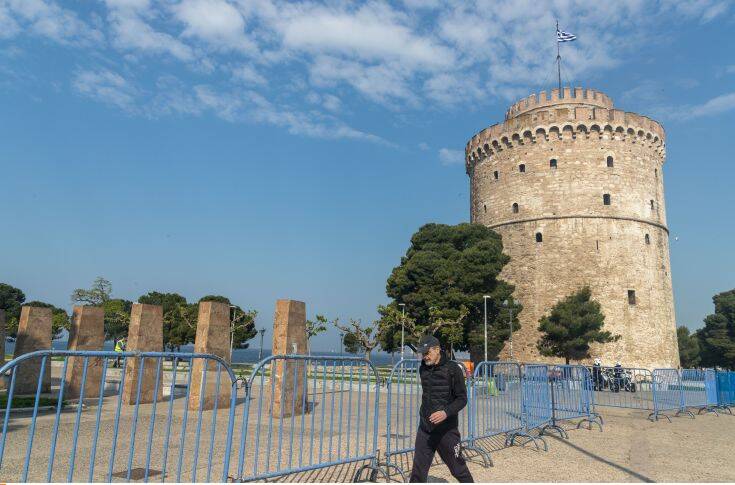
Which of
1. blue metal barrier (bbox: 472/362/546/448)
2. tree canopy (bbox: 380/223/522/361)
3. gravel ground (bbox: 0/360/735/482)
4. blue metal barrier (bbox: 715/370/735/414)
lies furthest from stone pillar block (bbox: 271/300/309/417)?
tree canopy (bbox: 380/223/522/361)

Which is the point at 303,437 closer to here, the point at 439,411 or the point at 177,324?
the point at 439,411

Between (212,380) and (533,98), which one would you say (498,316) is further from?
(212,380)

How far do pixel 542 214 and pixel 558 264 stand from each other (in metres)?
3.55

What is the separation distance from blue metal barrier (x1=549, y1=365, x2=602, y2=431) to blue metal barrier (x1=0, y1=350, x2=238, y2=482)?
22.6 ft

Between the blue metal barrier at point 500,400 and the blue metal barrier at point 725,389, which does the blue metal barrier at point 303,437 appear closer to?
the blue metal barrier at point 500,400

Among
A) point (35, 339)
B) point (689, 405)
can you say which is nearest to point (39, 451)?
point (35, 339)

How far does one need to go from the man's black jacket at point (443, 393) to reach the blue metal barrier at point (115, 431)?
1.88 metres

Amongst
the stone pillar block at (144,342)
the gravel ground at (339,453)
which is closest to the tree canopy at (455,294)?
the stone pillar block at (144,342)

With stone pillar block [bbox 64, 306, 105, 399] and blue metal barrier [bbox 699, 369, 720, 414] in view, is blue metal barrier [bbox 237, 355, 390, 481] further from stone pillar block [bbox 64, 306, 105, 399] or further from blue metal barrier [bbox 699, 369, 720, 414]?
blue metal barrier [bbox 699, 369, 720, 414]

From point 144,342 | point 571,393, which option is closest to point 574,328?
point 571,393

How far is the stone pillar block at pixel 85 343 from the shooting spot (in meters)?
15.0

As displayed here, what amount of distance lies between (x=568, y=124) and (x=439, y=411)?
34.3m

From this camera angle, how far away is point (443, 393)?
5035 millimetres

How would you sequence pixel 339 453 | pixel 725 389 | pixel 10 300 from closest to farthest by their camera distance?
pixel 339 453
pixel 725 389
pixel 10 300
